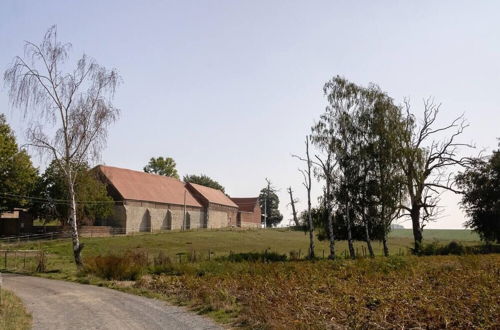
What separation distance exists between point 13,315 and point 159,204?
64.9 meters

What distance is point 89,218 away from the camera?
6278cm

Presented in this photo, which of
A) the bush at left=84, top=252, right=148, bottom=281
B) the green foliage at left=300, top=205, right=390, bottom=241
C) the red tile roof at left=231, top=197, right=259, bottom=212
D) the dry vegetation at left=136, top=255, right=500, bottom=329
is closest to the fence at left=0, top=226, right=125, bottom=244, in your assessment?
the green foliage at left=300, top=205, right=390, bottom=241

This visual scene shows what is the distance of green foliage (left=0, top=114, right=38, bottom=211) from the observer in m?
53.1

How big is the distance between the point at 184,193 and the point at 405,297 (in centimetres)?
7809

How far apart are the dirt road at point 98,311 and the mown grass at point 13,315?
0.27m

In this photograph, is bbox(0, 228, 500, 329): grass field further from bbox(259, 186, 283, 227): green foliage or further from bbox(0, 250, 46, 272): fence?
bbox(259, 186, 283, 227): green foliage

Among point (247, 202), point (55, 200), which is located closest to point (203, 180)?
point (247, 202)

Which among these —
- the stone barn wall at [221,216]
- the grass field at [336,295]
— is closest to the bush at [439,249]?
the grass field at [336,295]

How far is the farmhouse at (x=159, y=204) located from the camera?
224ft

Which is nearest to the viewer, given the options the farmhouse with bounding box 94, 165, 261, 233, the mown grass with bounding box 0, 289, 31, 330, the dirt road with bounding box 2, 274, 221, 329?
the mown grass with bounding box 0, 289, 31, 330

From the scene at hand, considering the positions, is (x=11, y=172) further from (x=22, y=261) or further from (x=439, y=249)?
(x=439, y=249)

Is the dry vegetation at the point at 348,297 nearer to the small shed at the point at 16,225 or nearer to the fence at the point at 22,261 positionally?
the fence at the point at 22,261

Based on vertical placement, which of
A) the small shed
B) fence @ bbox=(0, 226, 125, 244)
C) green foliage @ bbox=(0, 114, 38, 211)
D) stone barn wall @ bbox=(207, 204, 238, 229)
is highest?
green foliage @ bbox=(0, 114, 38, 211)

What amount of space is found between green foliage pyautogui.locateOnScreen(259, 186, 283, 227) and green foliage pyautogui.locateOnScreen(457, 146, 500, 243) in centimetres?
8656
